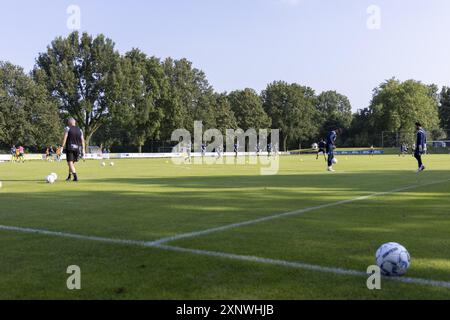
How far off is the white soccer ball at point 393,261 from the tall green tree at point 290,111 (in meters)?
110

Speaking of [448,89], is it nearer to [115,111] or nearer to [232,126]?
[232,126]

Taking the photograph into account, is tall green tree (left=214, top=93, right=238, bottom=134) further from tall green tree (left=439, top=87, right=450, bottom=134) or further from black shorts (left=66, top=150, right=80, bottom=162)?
black shorts (left=66, top=150, right=80, bottom=162)

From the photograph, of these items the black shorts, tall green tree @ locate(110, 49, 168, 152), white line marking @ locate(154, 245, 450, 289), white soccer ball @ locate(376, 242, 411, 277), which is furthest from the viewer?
tall green tree @ locate(110, 49, 168, 152)

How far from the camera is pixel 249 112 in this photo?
10562cm

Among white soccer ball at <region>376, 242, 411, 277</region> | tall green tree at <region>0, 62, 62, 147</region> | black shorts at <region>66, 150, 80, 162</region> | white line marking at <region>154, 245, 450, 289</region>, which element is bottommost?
white line marking at <region>154, 245, 450, 289</region>

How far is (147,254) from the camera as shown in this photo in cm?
562

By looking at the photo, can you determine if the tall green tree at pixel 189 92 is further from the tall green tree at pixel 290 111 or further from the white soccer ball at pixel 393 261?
the white soccer ball at pixel 393 261

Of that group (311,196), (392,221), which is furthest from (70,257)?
(311,196)

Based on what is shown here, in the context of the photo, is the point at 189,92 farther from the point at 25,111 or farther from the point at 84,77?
the point at 25,111

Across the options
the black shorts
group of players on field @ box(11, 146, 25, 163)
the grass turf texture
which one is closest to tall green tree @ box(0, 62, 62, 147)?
group of players on field @ box(11, 146, 25, 163)

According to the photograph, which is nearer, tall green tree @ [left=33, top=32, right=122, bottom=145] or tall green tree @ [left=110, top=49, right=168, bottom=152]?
tall green tree @ [left=33, top=32, right=122, bottom=145]

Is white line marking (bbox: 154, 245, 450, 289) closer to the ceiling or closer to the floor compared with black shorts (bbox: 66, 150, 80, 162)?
closer to the floor

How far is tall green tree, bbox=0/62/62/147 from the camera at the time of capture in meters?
66.1

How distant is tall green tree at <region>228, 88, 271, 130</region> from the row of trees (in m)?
0.23
